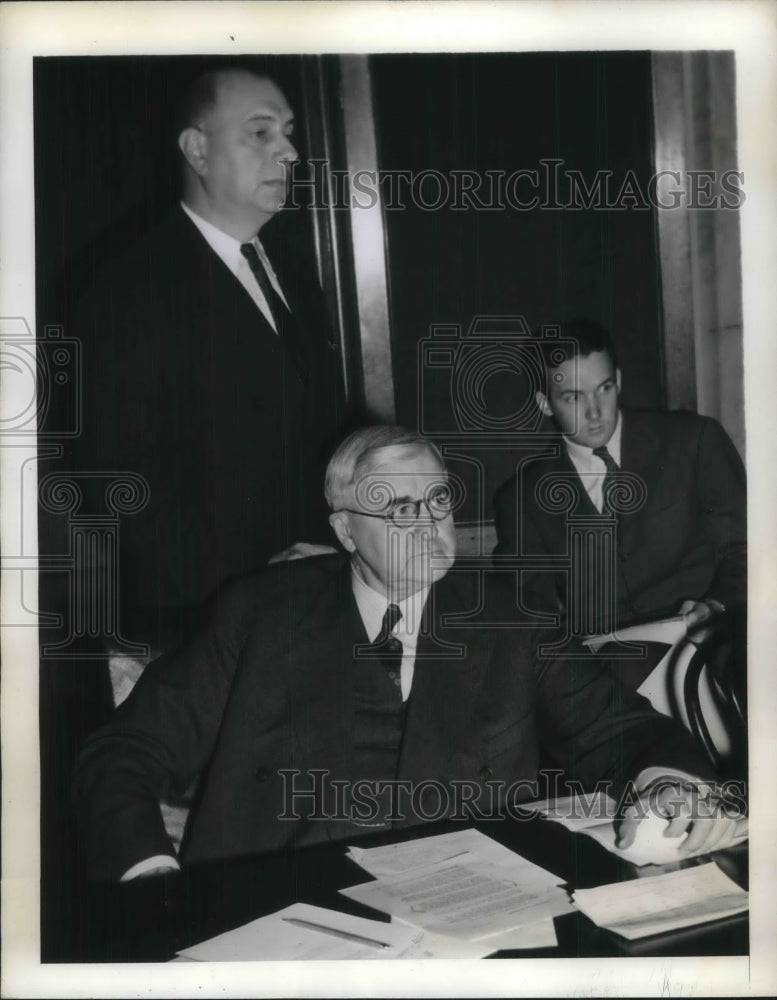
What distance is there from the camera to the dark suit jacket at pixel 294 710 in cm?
310

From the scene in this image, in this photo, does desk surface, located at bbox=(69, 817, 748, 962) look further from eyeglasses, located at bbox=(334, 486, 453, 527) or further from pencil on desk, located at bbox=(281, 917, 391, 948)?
eyeglasses, located at bbox=(334, 486, 453, 527)

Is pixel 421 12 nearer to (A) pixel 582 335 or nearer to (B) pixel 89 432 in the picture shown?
(A) pixel 582 335

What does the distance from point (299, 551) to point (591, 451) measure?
88 cm

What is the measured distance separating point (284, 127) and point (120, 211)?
0.52m

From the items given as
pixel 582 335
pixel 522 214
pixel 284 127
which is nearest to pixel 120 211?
pixel 284 127

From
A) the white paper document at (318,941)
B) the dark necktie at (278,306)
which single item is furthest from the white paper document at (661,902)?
the dark necktie at (278,306)

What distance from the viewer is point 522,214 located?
318cm

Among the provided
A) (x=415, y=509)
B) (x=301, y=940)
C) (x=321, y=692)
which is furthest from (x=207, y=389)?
(x=301, y=940)

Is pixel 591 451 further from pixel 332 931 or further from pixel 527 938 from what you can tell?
pixel 332 931

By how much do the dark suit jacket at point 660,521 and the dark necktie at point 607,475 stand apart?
0.03 meters

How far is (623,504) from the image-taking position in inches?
127

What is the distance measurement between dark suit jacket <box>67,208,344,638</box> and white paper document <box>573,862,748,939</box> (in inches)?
49.6

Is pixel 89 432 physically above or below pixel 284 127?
below
